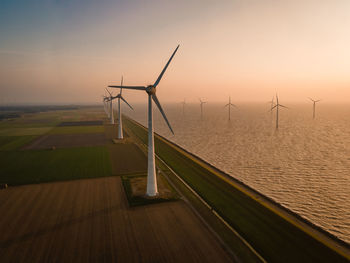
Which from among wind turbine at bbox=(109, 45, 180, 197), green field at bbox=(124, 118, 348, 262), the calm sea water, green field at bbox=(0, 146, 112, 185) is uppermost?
wind turbine at bbox=(109, 45, 180, 197)

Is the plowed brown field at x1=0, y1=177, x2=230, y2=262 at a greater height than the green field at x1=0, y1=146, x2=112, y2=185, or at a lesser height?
lesser

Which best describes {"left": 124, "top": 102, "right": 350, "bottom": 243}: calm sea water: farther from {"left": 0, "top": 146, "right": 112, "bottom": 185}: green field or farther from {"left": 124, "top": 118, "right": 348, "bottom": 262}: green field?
{"left": 0, "top": 146, "right": 112, "bottom": 185}: green field

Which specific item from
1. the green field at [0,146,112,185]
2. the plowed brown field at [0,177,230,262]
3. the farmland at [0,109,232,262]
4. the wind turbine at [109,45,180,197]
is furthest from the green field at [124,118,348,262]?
the green field at [0,146,112,185]

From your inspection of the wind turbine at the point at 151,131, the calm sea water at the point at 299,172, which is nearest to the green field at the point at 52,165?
the wind turbine at the point at 151,131

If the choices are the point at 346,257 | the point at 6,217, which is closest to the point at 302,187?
the point at 346,257

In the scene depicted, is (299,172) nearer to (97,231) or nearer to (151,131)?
(151,131)

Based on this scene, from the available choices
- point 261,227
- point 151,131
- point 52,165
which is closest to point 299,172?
point 261,227

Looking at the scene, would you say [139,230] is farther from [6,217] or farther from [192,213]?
[6,217]
